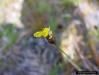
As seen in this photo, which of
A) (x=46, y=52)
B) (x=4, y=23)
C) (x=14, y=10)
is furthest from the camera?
(x=14, y=10)

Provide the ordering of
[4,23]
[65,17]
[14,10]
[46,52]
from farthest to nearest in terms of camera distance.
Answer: [14,10]
[4,23]
[65,17]
[46,52]

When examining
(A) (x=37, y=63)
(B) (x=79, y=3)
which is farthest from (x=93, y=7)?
(A) (x=37, y=63)

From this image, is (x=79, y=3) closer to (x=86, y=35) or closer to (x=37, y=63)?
(x=86, y=35)

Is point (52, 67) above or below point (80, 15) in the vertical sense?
below

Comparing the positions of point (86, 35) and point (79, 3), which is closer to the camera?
point (86, 35)

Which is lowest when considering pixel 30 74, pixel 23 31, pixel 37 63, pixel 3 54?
pixel 30 74

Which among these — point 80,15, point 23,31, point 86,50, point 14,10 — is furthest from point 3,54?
point 80,15

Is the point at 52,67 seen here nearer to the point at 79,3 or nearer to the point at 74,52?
the point at 74,52
